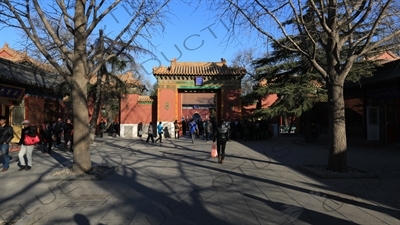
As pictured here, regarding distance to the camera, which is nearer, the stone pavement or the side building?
the stone pavement

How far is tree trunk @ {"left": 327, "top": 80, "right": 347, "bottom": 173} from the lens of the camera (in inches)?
348

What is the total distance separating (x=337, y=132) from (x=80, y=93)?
6834 mm

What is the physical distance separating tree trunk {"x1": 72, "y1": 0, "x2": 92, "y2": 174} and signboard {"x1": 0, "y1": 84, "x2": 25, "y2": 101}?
8714mm

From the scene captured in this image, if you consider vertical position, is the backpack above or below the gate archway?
below

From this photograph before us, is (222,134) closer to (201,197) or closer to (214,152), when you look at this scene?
(214,152)

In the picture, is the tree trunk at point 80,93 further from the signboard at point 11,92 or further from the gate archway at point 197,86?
the gate archway at point 197,86

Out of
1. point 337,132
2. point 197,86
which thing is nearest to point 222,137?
point 337,132

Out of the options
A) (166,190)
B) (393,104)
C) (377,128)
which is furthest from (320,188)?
(377,128)

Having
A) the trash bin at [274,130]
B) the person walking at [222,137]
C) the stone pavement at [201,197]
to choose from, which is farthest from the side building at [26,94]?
the trash bin at [274,130]

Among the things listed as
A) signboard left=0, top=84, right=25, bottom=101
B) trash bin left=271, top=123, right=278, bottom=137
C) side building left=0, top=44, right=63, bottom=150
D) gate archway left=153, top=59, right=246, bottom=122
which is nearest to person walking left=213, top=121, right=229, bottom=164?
side building left=0, top=44, right=63, bottom=150

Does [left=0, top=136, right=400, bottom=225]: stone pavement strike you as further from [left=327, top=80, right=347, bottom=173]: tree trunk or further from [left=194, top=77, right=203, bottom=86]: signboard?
[left=194, top=77, right=203, bottom=86]: signboard

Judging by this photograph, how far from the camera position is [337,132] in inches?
353

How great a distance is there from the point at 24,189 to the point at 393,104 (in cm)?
1678

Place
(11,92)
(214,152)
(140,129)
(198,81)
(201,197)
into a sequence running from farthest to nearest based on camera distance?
(140,129), (198,81), (11,92), (214,152), (201,197)
